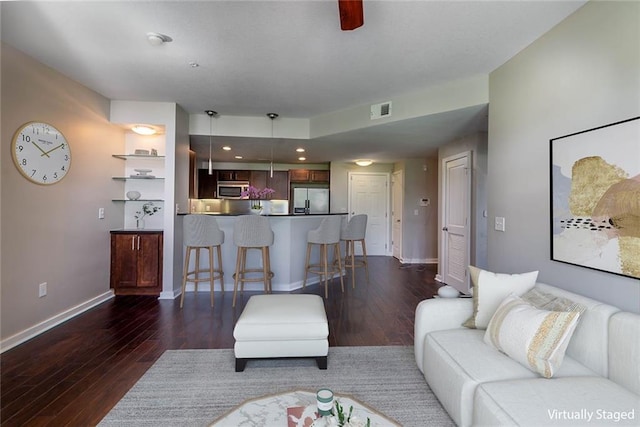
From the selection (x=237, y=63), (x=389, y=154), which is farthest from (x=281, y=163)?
(x=237, y=63)

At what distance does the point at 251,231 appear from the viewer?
3559 mm

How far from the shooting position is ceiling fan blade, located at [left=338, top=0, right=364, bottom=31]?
1.57 meters

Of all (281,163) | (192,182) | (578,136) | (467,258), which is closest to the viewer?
(578,136)

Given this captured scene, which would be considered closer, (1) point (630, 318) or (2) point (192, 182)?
(1) point (630, 318)

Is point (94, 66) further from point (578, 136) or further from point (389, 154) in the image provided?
point (389, 154)

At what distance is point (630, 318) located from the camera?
4.47 ft

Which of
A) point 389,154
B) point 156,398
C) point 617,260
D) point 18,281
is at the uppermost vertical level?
point 389,154

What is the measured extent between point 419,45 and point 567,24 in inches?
39.3

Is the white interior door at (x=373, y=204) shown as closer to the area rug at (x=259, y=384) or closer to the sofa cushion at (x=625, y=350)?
the area rug at (x=259, y=384)

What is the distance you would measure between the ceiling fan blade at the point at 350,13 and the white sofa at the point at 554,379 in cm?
200

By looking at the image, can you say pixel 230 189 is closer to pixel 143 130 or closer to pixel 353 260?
pixel 143 130

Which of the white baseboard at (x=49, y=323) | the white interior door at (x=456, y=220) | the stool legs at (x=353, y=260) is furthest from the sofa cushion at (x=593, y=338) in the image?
the white baseboard at (x=49, y=323)

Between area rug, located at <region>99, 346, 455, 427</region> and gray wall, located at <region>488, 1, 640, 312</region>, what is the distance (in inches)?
49.7

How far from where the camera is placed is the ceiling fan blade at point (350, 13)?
1.57 meters
